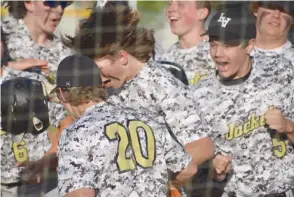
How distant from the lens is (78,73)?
10.5 feet

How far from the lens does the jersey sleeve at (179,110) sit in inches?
145

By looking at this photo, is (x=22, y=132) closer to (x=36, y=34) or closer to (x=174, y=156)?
(x=36, y=34)

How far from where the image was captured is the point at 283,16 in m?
4.95

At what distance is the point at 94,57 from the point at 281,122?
3.08 feet

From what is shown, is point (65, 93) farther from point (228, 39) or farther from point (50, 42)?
point (50, 42)

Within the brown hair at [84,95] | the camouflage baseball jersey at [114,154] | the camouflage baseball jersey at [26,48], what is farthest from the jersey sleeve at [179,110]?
the camouflage baseball jersey at [26,48]

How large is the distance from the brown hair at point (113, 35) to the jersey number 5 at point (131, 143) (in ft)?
1.70

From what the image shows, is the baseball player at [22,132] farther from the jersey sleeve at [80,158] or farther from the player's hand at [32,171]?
the jersey sleeve at [80,158]

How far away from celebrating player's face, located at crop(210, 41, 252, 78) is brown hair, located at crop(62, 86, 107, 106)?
3.56 ft

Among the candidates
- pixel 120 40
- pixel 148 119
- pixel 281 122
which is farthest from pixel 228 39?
pixel 148 119

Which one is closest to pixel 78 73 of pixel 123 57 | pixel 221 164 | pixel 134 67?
pixel 123 57

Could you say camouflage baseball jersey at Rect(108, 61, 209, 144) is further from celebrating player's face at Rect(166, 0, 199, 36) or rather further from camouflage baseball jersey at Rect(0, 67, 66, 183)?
celebrating player's face at Rect(166, 0, 199, 36)

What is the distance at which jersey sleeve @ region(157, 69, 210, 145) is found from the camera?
12.1ft

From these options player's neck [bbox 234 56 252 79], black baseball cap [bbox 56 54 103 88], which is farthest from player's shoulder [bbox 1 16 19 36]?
black baseball cap [bbox 56 54 103 88]
